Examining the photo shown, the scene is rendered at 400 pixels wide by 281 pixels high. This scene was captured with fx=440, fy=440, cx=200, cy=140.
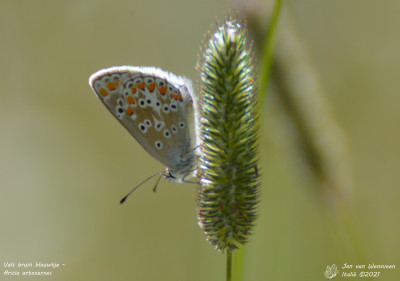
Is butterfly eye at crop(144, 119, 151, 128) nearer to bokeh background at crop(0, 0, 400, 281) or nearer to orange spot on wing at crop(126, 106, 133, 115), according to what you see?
orange spot on wing at crop(126, 106, 133, 115)

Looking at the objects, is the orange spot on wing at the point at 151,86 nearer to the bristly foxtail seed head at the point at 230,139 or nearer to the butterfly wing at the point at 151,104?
the butterfly wing at the point at 151,104

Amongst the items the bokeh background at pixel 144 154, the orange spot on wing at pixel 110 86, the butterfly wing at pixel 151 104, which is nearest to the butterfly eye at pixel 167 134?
the butterfly wing at pixel 151 104

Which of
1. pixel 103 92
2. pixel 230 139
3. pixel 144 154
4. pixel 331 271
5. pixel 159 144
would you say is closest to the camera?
pixel 230 139

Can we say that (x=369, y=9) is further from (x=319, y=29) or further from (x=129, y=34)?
(x=129, y=34)

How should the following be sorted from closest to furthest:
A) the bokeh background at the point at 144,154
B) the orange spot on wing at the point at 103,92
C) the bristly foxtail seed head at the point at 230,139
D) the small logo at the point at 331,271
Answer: the bristly foxtail seed head at the point at 230,139, the orange spot on wing at the point at 103,92, the small logo at the point at 331,271, the bokeh background at the point at 144,154

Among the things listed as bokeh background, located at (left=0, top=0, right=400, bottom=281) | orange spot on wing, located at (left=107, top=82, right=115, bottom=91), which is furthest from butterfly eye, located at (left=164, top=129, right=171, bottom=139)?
bokeh background, located at (left=0, top=0, right=400, bottom=281)

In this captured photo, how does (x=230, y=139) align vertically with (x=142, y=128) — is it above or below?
below

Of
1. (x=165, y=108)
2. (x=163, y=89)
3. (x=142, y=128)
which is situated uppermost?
(x=163, y=89)

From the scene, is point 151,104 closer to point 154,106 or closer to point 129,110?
point 154,106

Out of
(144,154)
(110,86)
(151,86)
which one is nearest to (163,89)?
(151,86)
